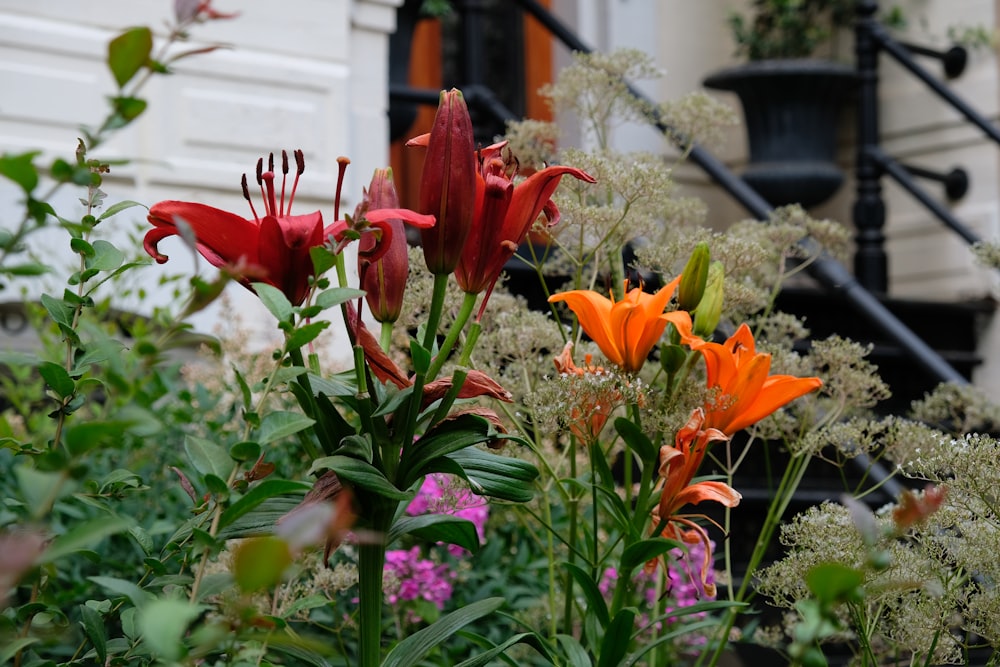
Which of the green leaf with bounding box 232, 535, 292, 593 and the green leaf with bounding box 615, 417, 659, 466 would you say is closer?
the green leaf with bounding box 232, 535, 292, 593

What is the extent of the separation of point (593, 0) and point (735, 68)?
0.80 metres

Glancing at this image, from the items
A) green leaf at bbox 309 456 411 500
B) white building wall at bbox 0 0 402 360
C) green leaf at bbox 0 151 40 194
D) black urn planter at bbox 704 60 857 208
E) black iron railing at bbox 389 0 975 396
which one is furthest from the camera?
black urn planter at bbox 704 60 857 208

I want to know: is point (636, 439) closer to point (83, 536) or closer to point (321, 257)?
point (321, 257)

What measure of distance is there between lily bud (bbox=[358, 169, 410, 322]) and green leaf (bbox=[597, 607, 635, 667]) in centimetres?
35

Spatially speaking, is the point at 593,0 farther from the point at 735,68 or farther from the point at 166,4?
the point at 166,4

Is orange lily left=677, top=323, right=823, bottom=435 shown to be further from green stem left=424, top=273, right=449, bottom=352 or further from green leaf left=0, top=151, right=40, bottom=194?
green leaf left=0, top=151, right=40, bottom=194

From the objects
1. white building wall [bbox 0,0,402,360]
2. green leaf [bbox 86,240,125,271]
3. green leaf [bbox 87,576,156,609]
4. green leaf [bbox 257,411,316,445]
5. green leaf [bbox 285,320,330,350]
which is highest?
white building wall [bbox 0,0,402,360]

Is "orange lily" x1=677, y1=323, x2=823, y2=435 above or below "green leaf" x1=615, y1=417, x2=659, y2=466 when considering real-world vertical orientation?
above

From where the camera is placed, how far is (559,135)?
180 cm

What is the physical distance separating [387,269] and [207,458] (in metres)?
0.27

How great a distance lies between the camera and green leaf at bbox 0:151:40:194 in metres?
0.62

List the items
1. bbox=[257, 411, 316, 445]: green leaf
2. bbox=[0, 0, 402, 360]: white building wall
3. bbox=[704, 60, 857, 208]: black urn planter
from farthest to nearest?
bbox=[704, 60, 857, 208]: black urn planter, bbox=[0, 0, 402, 360]: white building wall, bbox=[257, 411, 316, 445]: green leaf

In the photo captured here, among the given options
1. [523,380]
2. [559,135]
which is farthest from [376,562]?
[559,135]

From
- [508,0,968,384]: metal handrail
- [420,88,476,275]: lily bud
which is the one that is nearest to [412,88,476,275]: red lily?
[420,88,476,275]: lily bud
